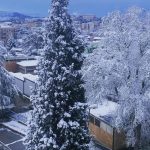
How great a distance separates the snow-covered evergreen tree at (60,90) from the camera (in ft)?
43.3

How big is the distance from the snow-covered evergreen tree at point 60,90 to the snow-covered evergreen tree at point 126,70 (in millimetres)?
7262

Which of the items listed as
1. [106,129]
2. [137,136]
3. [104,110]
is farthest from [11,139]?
[137,136]

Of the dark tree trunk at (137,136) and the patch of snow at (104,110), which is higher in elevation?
the patch of snow at (104,110)

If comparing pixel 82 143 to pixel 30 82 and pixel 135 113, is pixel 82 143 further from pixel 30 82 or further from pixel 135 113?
pixel 30 82

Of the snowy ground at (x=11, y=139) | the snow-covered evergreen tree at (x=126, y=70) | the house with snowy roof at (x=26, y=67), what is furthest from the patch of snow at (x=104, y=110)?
the house with snowy roof at (x=26, y=67)

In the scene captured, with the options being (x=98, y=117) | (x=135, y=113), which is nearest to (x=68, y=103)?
(x=135, y=113)

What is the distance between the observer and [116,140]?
77.8ft

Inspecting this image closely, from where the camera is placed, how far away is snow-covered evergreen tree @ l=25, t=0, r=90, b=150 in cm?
1321

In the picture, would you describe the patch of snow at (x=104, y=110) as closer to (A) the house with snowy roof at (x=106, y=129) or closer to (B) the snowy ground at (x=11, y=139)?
(A) the house with snowy roof at (x=106, y=129)

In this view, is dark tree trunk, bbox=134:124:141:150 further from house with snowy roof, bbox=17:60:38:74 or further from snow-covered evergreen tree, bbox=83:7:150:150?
house with snowy roof, bbox=17:60:38:74

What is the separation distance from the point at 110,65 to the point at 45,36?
8.26 meters

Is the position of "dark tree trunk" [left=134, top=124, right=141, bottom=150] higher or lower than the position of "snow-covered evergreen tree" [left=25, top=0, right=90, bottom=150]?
lower

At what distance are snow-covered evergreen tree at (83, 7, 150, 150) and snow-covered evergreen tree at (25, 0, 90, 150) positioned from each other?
286 inches

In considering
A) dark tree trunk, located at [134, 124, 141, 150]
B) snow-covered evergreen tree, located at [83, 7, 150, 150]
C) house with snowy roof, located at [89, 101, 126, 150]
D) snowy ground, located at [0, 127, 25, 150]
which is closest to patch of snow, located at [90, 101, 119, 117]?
house with snowy roof, located at [89, 101, 126, 150]
